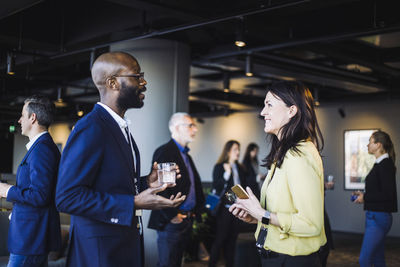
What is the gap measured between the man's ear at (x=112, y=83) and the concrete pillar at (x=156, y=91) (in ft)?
14.7

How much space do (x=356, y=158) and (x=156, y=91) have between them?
708 centimetres

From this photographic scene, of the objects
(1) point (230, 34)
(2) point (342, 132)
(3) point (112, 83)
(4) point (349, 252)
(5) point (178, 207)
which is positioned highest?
(1) point (230, 34)

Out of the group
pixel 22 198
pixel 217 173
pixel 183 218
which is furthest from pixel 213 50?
pixel 22 198

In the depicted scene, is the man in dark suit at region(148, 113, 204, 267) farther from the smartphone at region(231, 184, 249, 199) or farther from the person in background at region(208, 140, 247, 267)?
the smartphone at region(231, 184, 249, 199)

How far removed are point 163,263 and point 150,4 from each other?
2798 mm

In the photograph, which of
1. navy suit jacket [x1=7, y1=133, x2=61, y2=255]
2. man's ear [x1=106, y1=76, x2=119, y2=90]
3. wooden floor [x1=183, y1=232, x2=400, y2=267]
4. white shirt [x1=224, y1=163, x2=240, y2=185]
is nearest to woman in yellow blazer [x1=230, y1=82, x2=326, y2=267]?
man's ear [x1=106, y1=76, x2=119, y2=90]

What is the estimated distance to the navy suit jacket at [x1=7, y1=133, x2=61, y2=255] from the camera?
2660mm

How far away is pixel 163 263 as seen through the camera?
14.1 feet

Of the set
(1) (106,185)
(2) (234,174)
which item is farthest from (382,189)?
(1) (106,185)

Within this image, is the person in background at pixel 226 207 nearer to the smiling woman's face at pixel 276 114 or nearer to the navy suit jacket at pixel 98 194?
the smiling woman's face at pixel 276 114

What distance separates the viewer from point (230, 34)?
7.99 meters

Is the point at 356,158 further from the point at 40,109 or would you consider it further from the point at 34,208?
the point at 34,208

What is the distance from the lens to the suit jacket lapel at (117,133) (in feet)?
6.68

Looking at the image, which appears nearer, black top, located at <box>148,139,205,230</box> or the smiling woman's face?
the smiling woman's face
